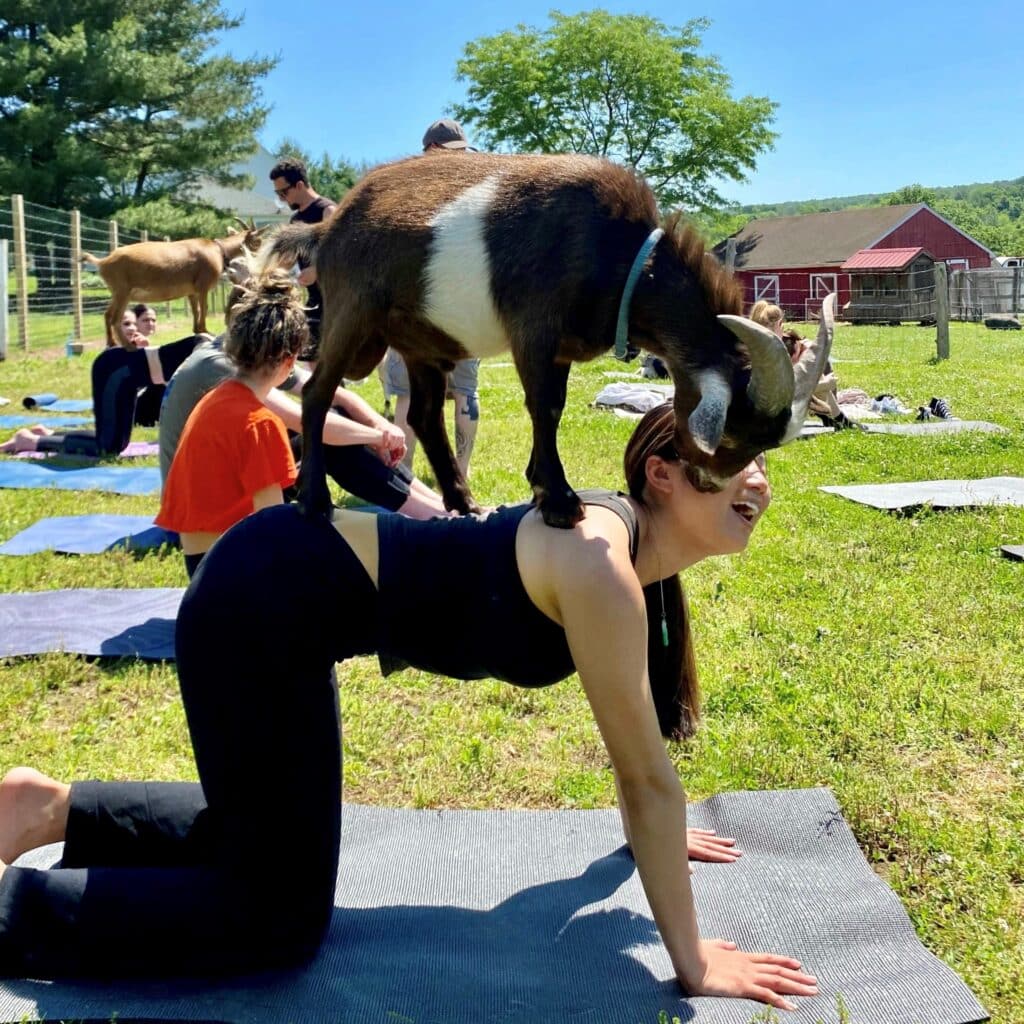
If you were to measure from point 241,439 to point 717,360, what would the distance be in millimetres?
2405

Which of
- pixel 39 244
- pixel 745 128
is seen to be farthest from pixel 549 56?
pixel 39 244

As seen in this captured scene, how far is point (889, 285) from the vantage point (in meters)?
39.3

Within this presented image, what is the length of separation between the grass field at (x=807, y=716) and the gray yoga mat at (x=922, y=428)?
3.31 m

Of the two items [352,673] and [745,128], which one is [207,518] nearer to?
[352,673]

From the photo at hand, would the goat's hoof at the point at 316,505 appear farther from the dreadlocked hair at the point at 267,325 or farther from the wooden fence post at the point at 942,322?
the wooden fence post at the point at 942,322

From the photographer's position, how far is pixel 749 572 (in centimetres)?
594

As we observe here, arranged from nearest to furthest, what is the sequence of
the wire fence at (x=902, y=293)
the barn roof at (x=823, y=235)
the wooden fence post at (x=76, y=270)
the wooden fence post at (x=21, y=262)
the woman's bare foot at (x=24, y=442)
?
1. the woman's bare foot at (x=24, y=442)
2. the wooden fence post at (x=21, y=262)
3. the wooden fence post at (x=76, y=270)
4. the wire fence at (x=902, y=293)
5. the barn roof at (x=823, y=235)

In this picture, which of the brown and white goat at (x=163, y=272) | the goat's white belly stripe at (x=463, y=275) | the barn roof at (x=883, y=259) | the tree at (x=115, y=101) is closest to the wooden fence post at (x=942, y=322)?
the brown and white goat at (x=163, y=272)

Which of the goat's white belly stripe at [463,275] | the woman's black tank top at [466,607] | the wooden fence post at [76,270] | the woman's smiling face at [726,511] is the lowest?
the woman's black tank top at [466,607]

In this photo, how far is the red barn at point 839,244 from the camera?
44.0 meters

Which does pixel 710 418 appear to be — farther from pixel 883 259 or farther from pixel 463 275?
pixel 883 259

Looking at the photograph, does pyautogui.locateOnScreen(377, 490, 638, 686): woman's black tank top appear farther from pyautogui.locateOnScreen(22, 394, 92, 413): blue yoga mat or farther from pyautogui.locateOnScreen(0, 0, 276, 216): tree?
pyautogui.locateOnScreen(0, 0, 276, 216): tree

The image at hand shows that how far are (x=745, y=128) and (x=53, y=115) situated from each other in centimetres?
2920

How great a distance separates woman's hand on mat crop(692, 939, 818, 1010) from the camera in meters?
2.28
